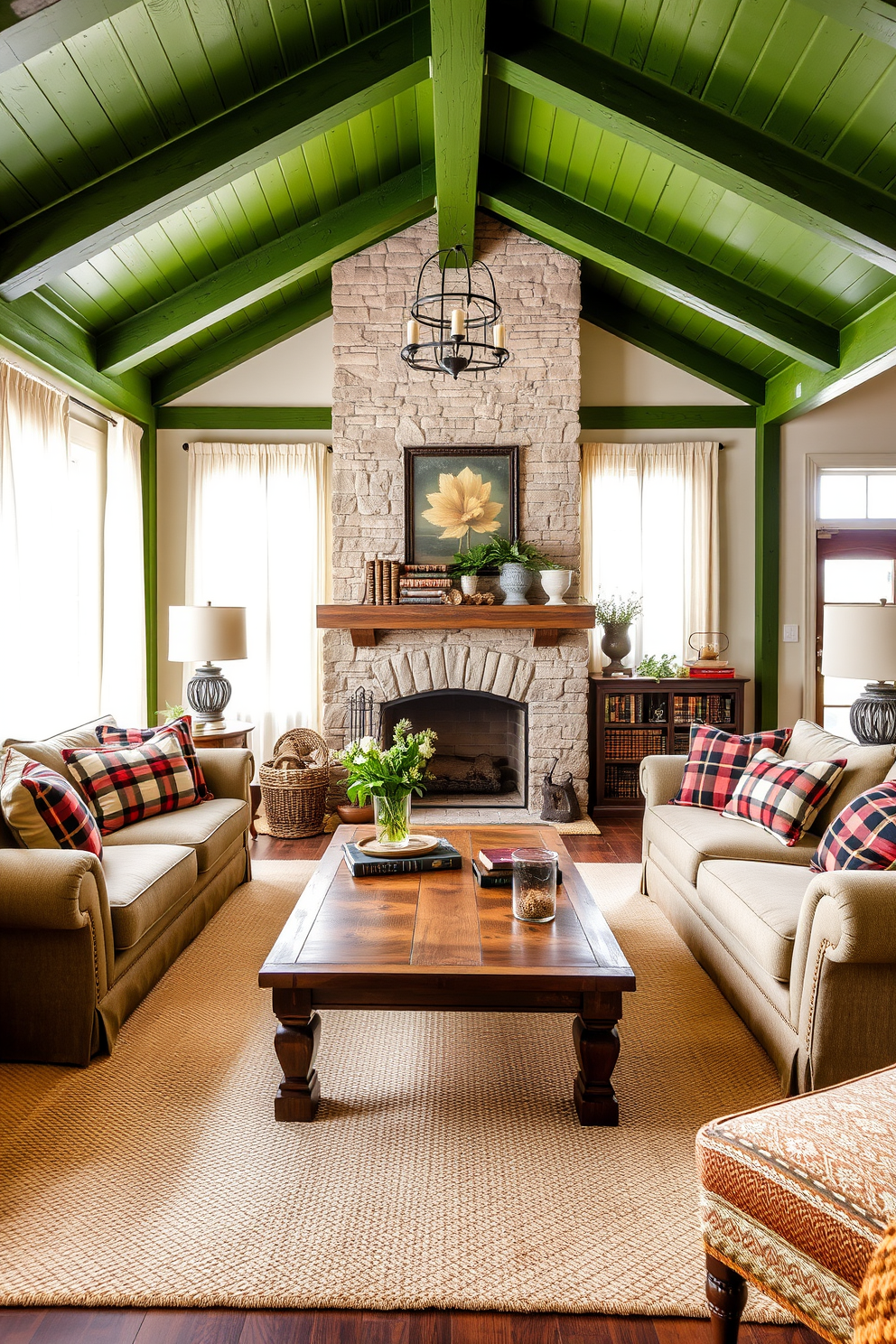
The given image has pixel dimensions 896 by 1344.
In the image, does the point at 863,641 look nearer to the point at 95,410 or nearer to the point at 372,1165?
the point at 372,1165

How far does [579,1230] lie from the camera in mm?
1810

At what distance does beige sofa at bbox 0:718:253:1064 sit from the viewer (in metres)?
2.37

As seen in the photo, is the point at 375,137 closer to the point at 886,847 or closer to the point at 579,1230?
the point at 886,847

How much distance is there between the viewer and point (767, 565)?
596 cm

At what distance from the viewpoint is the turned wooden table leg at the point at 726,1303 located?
143 centimetres

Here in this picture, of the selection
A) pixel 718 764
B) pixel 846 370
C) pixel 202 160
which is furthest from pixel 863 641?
pixel 202 160

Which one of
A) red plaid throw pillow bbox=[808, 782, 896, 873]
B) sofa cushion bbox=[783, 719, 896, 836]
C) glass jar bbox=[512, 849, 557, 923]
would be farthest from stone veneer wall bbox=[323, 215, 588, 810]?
glass jar bbox=[512, 849, 557, 923]

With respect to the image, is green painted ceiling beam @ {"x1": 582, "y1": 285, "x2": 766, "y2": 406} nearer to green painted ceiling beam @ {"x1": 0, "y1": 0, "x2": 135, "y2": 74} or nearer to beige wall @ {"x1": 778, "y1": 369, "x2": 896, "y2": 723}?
beige wall @ {"x1": 778, "y1": 369, "x2": 896, "y2": 723}

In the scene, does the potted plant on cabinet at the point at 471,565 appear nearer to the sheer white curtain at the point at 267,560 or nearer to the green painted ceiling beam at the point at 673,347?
the sheer white curtain at the point at 267,560

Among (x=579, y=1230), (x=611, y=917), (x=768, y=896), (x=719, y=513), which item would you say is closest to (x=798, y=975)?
(x=768, y=896)

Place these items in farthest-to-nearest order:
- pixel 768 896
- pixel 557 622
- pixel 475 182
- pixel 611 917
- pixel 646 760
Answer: pixel 557 622 → pixel 475 182 → pixel 646 760 → pixel 611 917 → pixel 768 896

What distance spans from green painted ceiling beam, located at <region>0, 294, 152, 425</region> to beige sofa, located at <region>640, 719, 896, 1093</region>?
3.57 meters

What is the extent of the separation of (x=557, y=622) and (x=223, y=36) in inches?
129

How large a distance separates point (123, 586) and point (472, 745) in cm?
250
